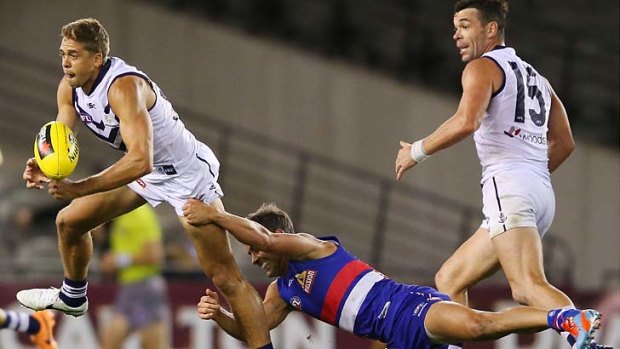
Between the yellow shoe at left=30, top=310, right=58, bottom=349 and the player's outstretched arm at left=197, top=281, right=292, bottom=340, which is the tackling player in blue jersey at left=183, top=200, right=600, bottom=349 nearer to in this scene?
the player's outstretched arm at left=197, top=281, right=292, bottom=340

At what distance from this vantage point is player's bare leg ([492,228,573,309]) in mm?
7473

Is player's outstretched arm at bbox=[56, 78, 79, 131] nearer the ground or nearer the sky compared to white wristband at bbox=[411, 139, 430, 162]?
nearer the ground

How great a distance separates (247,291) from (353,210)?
7.36m

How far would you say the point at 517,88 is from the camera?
7734mm

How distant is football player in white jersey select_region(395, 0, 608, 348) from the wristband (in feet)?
14.0

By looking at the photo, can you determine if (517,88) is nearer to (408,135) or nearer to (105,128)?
(105,128)

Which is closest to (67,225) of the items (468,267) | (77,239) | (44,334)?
(77,239)

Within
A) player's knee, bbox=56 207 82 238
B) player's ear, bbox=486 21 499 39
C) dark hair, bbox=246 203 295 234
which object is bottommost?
player's knee, bbox=56 207 82 238

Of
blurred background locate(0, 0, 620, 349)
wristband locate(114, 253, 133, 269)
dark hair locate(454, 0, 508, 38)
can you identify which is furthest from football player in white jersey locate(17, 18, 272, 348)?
blurred background locate(0, 0, 620, 349)

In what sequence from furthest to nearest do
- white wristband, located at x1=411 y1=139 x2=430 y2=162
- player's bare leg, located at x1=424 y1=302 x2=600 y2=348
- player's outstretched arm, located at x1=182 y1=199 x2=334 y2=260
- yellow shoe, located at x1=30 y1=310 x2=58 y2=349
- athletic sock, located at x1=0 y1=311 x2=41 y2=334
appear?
yellow shoe, located at x1=30 y1=310 x2=58 y2=349
athletic sock, located at x1=0 y1=311 x2=41 y2=334
player's outstretched arm, located at x1=182 y1=199 x2=334 y2=260
white wristband, located at x1=411 y1=139 x2=430 y2=162
player's bare leg, located at x1=424 y1=302 x2=600 y2=348

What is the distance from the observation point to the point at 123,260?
11.8 metres

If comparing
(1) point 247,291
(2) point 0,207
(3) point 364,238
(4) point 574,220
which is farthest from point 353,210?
(1) point 247,291

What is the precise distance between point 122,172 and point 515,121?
215 cm

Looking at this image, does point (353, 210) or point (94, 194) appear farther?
point (353, 210)
